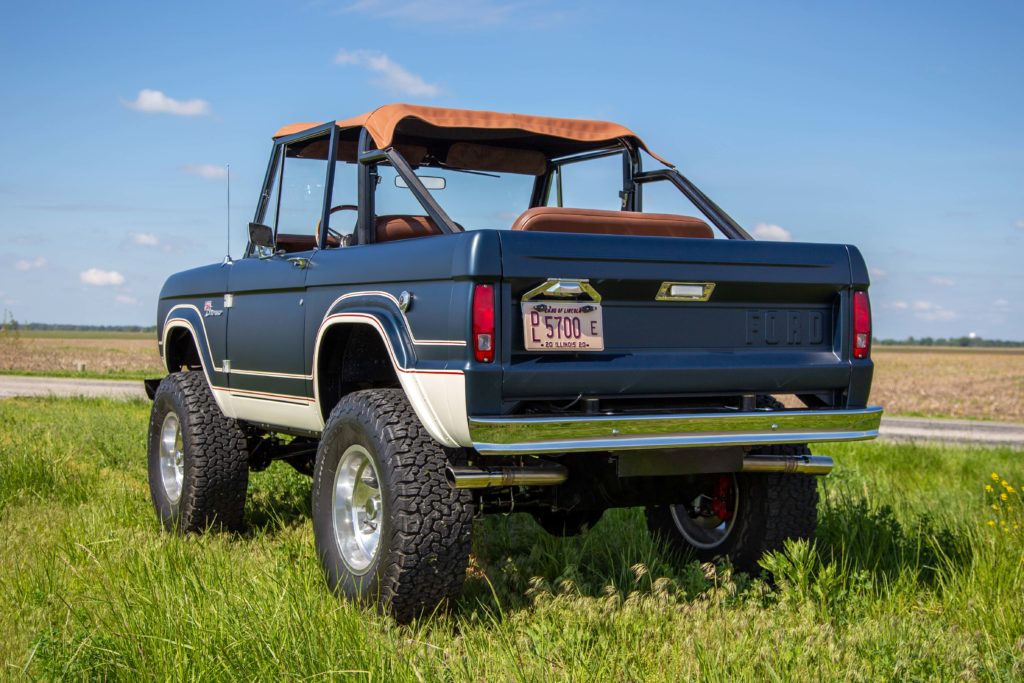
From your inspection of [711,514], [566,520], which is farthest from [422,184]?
[711,514]

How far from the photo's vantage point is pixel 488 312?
12.5 ft

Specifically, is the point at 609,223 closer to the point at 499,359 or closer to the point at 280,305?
the point at 499,359

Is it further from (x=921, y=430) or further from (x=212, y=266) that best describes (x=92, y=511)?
(x=921, y=430)

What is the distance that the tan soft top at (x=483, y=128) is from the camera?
5.04m

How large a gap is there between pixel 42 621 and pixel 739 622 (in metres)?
A: 2.60

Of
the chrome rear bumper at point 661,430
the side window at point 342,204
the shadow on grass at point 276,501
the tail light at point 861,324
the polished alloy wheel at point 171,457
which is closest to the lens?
the chrome rear bumper at point 661,430

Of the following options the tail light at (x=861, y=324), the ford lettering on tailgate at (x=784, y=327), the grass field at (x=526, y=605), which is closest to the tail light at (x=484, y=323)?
the grass field at (x=526, y=605)

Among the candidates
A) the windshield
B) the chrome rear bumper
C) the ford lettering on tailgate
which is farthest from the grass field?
the windshield

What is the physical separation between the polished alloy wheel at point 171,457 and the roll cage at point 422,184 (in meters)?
1.16

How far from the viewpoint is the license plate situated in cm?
391

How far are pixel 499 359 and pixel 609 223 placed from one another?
1.04m

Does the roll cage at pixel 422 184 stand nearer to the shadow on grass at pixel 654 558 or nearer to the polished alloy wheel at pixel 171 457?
the polished alloy wheel at pixel 171 457

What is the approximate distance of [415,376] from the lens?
13.3ft

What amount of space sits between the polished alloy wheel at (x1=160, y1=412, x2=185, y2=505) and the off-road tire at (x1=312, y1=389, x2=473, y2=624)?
8.12 feet
